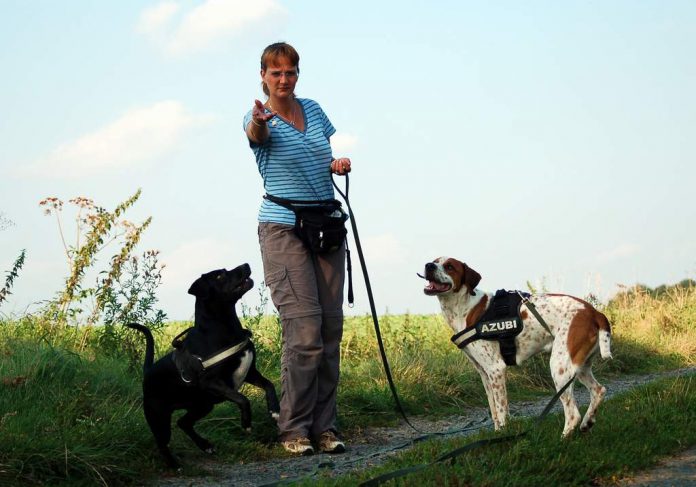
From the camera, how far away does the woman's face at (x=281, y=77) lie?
6410mm

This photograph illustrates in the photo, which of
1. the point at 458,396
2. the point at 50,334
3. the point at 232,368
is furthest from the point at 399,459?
the point at 50,334

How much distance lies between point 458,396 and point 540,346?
284cm

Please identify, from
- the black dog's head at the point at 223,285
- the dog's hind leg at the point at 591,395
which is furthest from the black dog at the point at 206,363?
the dog's hind leg at the point at 591,395

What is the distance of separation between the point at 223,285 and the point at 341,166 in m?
1.28

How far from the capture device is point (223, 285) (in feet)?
19.6

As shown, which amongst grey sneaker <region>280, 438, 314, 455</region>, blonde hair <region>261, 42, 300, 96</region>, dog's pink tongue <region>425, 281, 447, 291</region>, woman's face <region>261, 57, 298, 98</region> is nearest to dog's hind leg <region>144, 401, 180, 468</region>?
grey sneaker <region>280, 438, 314, 455</region>

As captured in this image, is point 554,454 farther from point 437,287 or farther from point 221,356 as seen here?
point 221,356

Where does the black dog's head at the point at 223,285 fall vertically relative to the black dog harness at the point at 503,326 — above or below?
above

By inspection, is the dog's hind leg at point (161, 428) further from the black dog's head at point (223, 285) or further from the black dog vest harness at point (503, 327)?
the black dog vest harness at point (503, 327)

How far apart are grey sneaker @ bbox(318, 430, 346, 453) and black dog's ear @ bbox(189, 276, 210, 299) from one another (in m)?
1.59

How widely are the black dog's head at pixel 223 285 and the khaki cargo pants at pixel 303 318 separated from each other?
54 centimetres

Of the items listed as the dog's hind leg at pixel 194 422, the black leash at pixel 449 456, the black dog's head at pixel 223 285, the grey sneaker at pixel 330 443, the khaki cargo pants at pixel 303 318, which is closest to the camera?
the black leash at pixel 449 456

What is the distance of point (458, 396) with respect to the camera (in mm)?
9164

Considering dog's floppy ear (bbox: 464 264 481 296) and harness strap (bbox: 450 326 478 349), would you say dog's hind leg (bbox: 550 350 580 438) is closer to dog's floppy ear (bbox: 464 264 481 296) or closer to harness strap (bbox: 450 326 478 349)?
harness strap (bbox: 450 326 478 349)
